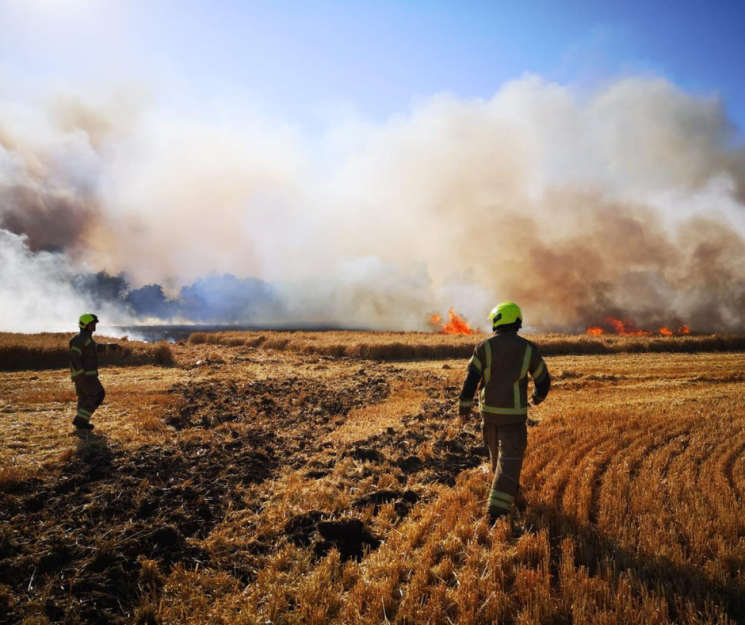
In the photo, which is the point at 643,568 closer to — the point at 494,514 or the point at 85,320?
the point at 494,514

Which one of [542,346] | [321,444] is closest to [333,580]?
[321,444]

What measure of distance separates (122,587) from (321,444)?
5.25 m

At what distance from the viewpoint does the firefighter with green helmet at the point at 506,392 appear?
534 centimetres

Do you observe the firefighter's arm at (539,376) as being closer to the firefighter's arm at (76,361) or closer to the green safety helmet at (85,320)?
the green safety helmet at (85,320)

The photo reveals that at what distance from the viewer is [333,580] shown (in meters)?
4.19

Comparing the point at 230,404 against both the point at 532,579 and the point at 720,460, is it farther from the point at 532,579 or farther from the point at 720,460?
the point at 720,460

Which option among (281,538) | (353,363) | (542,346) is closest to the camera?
(281,538)

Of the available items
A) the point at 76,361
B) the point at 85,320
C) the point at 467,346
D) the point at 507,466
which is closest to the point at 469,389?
the point at 507,466

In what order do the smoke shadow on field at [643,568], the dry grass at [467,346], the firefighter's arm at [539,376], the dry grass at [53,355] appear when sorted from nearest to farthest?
the smoke shadow on field at [643,568], the firefighter's arm at [539,376], the dry grass at [53,355], the dry grass at [467,346]

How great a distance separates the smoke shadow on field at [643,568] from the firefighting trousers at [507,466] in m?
0.37

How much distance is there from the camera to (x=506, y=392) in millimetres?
5418

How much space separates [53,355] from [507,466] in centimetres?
2919

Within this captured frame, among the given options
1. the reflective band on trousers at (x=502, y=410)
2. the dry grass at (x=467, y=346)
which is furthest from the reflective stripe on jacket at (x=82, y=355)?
the dry grass at (x=467, y=346)

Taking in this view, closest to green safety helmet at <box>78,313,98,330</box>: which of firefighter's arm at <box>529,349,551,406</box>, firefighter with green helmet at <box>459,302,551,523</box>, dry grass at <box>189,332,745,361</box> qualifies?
firefighter with green helmet at <box>459,302,551,523</box>
